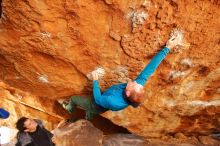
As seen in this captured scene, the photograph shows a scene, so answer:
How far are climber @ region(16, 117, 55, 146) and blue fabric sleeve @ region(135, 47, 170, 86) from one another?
1401mm

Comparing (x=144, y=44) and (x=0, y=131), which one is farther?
(x=0, y=131)

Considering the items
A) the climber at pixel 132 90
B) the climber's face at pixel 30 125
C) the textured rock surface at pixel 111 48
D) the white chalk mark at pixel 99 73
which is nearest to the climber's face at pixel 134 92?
the climber at pixel 132 90

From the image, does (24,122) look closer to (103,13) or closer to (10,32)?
(10,32)

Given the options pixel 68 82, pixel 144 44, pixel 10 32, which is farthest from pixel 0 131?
pixel 144 44

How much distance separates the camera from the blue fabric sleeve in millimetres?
3561

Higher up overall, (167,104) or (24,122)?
(167,104)

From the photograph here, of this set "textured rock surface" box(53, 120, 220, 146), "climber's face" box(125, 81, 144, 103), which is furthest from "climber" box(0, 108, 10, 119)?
"climber's face" box(125, 81, 144, 103)

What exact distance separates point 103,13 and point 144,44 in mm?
660

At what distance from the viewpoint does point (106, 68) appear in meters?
4.09

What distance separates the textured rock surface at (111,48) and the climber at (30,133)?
0.70m

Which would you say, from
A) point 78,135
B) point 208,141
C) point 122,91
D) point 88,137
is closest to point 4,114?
point 78,135

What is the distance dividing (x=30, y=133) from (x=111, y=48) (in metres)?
1.47

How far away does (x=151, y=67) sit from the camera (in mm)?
3582

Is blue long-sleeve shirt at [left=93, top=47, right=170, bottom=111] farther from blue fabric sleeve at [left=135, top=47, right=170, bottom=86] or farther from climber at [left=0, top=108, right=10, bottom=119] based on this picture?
climber at [left=0, top=108, right=10, bottom=119]
